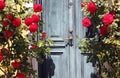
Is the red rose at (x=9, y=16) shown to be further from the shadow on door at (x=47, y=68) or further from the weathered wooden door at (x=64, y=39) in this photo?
the shadow on door at (x=47, y=68)

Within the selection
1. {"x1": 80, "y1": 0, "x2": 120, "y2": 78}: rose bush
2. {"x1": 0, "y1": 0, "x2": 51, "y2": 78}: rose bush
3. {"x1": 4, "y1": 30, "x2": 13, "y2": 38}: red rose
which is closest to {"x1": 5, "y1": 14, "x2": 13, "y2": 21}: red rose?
{"x1": 0, "y1": 0, "x2": 51, "y2": 78}: rose bush

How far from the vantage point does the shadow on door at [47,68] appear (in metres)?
7.79

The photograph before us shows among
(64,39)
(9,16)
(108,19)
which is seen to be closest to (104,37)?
(108,19)

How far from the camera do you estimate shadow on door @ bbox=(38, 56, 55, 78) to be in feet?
25.6

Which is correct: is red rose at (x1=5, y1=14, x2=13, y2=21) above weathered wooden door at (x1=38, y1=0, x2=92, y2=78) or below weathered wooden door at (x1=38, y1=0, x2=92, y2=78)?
above

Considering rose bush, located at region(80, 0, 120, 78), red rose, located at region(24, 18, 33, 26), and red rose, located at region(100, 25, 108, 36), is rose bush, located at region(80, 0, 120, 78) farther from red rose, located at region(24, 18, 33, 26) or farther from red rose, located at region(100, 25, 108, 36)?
red rose, located at region(24, 18, 33, 26)

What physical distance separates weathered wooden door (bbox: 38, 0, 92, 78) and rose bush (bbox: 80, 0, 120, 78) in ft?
1.72

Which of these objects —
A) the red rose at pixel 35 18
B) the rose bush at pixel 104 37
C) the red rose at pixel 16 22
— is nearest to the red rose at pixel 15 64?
the red rose at pixel 16 22

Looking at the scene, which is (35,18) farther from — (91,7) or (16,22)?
(91,7)

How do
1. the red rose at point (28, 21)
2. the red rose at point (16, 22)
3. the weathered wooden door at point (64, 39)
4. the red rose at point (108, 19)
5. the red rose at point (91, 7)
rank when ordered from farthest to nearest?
1. the weathered wooden door at point (64, 39)
2. the red rose at point (91, 7)
3. the red rose at point (108, 19)
4. the red rose at point (28, 21)
5. the red rose at point (16, 22)

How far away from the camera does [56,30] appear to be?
25.5ft

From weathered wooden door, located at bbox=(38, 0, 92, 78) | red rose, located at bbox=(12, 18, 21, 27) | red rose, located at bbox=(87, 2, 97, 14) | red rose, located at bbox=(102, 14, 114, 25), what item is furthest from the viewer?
weathered wooden door, located at bbox=(38, 0, 92, 78)

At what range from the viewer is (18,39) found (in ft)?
21.7

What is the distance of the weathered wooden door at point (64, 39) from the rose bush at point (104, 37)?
52 centimetres
